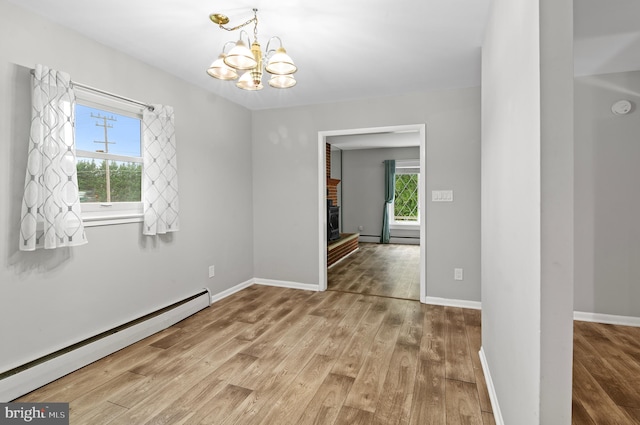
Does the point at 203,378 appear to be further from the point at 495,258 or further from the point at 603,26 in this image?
the point at 603,26

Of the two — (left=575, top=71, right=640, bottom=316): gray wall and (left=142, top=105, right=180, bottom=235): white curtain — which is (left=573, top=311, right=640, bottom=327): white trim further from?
(left=142, top=105, right=180, bottom=235): white curtain

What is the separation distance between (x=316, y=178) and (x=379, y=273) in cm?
195

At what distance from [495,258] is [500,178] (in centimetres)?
48

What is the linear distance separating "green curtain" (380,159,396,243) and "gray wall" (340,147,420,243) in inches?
5.1

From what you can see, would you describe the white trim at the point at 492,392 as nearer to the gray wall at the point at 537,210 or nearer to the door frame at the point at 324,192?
the gray wall at the point at 537,210

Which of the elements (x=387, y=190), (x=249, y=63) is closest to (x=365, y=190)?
(x=387, y=190)

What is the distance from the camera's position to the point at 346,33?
240cm

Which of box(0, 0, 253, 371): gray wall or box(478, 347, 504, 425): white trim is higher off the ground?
box(0, 0, 253, 371): gray wall

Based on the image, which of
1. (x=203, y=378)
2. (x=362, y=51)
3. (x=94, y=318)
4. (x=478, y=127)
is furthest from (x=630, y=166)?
(x=94, y=318)

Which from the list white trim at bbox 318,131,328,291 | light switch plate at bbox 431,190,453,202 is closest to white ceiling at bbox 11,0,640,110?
white trim at bbox 318,131,328,291

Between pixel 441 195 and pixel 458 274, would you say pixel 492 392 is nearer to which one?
pixel 458 274

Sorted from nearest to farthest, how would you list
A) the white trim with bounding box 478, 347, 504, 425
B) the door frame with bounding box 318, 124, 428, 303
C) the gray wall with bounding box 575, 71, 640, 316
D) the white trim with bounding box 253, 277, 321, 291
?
the white trim with bounding box 478, 347, 504, 425 → the gray wall with bounding box 575, 71, 640, 316 → the door frame with bounding box 318, 124, 428, 303 → the white trim with bounding box 253, 277, 321, 291

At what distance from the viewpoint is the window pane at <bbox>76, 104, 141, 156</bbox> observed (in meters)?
2.48

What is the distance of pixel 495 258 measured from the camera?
73.0 inches
